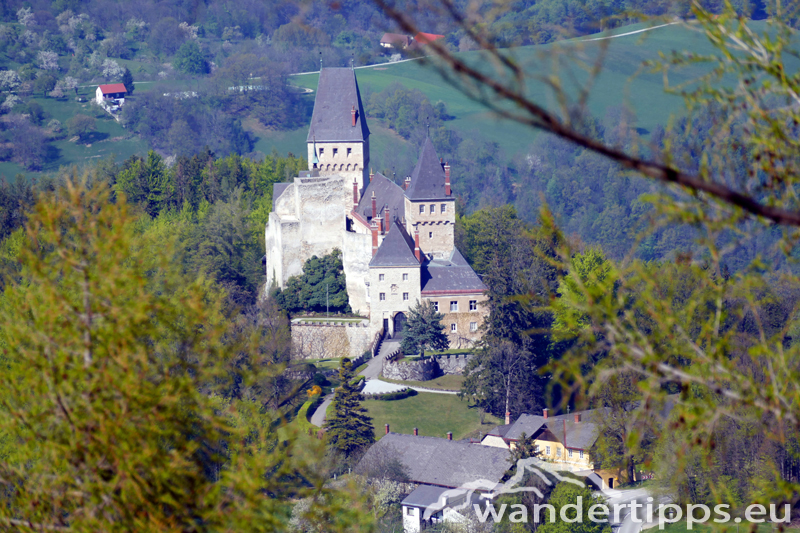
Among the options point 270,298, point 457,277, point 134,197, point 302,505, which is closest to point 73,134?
point 134,197

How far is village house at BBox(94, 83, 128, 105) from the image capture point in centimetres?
10825

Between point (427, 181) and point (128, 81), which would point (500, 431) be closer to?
point (427, 181)

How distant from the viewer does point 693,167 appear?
5.50 meters

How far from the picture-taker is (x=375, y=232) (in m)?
43.1

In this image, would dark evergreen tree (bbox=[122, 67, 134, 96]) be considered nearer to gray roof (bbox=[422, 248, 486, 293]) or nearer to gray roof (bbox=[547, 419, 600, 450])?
gray roof (bbox=[422, 248, 486, 293])

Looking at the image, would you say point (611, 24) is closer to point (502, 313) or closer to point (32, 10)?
point (502, 313)

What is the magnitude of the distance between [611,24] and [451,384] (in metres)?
35.1

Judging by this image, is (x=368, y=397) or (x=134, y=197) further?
(x=134, y=197)

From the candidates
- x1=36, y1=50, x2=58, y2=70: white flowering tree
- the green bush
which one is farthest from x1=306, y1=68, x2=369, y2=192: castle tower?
x1=36, y1=50, x2=58, y2=70: white flowering tree

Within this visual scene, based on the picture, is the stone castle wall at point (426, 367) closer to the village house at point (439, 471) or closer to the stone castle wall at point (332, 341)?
the stone castle wall at point (332, 341)

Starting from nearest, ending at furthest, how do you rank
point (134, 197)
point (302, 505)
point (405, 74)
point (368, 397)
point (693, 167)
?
point (693, 167) → point (302, 505) → point (368, 397) → point (134, 197) → point (405, 74)

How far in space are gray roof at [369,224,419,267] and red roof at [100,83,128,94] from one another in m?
76.4

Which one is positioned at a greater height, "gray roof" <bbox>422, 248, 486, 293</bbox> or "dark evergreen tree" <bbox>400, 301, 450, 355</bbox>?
"gray roof" <bbox>422, 248, 486, 293</bbox>

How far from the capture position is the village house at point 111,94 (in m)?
108
